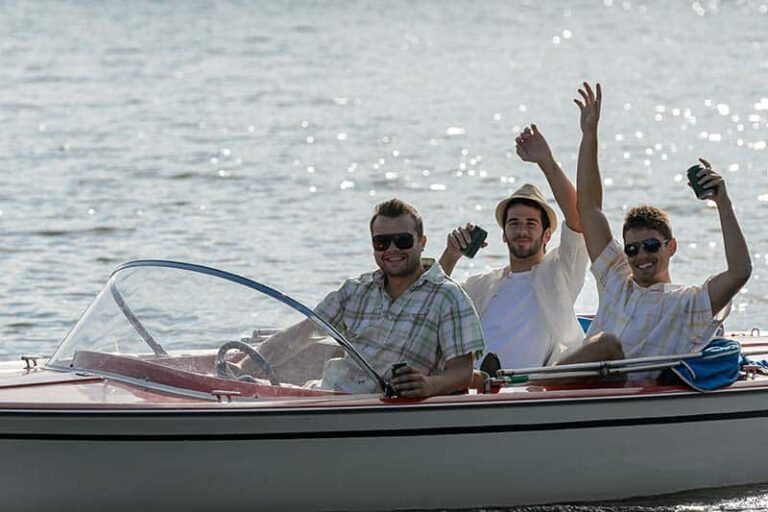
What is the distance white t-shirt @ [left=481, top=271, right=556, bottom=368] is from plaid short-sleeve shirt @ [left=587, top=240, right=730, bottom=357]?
1.20ft

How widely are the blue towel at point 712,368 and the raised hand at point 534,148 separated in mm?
1319

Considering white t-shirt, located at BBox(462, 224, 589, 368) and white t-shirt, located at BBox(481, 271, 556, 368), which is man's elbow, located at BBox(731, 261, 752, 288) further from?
white t-shirt, located at BBox(481, 271, 556, 368)

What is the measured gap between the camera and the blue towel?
7.86 m

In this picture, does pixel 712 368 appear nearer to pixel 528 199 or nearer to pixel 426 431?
pixel 528 199

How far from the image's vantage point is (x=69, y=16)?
51.1 meters

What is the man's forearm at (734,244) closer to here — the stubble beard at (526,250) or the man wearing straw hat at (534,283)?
the man wearing straw hat at (534,283)

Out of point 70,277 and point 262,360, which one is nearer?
point 262,360

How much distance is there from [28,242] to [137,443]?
9516mm

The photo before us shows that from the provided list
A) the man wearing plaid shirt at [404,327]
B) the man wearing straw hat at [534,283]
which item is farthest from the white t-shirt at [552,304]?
the man wearing plaid shirt at [404,327]

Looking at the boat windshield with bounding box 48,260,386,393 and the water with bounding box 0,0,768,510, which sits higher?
the water with bounding box 0,0,768,510

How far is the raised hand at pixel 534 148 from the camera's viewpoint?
870 centimetres

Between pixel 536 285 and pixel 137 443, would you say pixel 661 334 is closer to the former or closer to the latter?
pixel 536 285

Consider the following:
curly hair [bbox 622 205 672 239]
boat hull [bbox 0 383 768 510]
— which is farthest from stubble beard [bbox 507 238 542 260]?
boat hull [bbox 0 383 768 510]

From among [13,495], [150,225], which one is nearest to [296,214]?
[150,225]
